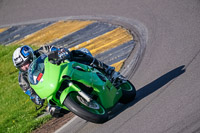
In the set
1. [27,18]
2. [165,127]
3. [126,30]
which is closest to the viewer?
[165,127]

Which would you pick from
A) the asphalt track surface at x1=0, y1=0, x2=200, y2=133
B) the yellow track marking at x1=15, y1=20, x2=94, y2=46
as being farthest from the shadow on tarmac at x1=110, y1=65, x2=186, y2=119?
the yellow track marking at x1=15, y1=20, x2=94, y2=46

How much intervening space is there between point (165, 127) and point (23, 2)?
10585 mm

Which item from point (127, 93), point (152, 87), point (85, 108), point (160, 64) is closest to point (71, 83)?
point (85, 108)

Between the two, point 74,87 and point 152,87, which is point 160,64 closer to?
point 152,87

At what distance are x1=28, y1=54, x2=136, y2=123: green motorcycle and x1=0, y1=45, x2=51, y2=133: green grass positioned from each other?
74.8 inches

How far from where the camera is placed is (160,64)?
837cm

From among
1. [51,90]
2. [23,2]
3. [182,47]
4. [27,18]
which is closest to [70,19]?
[27,18]

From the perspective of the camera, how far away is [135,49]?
960 cm

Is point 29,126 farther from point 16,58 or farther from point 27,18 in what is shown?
point 27,18

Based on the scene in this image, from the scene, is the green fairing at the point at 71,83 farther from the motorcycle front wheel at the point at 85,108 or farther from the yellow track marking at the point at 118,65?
the yellow track marking at the point at 118,65

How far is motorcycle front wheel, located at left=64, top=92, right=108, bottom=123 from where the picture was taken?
233 inches

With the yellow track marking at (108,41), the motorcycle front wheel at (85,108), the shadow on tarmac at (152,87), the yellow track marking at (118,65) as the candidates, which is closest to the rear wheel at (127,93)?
the shadow on tarmac at (152,87)

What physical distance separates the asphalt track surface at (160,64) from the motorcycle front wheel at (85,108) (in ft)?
1.74

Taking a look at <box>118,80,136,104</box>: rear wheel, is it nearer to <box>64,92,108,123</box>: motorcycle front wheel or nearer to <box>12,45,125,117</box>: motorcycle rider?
<box>12,45,125,117</box>: motorcycle rider
